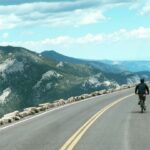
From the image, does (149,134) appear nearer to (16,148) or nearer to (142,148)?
(142,148)

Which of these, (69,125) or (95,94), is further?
(95,94)

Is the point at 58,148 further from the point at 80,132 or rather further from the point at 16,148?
the point at 80,132

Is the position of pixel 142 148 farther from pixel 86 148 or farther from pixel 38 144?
pixel 38 144

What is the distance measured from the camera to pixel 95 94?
5478cm

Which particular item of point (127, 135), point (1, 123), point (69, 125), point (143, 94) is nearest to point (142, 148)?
point (127, 135)

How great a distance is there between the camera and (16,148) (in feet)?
49.4

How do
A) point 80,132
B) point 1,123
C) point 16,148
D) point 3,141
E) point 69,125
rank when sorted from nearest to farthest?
point 16,148, point 3,141, point 80,132, point 69,125, point 1,123

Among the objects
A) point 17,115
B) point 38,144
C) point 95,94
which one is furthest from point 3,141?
point 95,94

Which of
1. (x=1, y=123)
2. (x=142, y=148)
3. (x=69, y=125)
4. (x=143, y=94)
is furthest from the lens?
(x=143, y=94)

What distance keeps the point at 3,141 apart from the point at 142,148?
567 cm

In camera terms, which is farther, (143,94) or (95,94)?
(95,94)

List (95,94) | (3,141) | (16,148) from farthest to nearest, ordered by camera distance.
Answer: (95,94), (3,141), (16,148)

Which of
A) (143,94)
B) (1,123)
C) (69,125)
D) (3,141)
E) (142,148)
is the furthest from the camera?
(143,94)

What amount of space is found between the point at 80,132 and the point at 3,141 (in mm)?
3424
